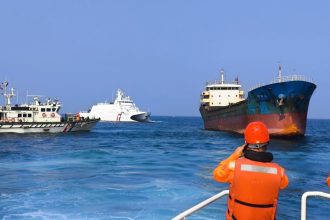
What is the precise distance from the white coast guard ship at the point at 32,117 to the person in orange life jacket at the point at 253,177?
154 feet

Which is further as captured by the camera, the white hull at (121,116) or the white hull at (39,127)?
the white hull at (121,116)

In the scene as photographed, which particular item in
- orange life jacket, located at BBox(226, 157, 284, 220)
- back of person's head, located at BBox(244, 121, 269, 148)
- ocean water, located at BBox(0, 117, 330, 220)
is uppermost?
back of person's head, located at BBox(244, 121, 269, 148)

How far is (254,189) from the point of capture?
394 cm

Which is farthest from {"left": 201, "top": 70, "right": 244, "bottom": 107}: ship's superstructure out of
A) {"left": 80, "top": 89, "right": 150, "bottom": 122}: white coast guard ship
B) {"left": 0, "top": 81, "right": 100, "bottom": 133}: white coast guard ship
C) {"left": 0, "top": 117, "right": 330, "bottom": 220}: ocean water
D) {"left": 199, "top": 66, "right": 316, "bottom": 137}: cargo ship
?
{"left": 80, "top": 89, "right": 150, "bottom": 122}: white coast guard ship

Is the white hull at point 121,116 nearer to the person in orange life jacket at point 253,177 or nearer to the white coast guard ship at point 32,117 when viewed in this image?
the white coast guard ship at point 32,117

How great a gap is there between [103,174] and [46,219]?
8006 mm

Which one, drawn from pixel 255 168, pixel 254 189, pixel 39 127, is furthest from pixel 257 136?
pixel 39 127

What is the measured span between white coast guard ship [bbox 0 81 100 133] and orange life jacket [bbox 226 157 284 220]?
47.0 metres

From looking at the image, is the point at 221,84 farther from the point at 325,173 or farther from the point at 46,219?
the point at 46,219

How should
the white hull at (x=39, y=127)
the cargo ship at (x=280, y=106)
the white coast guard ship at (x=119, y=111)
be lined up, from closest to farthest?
1. the cargo ship at (x=280, y=106)
2. the white hull at (x=39, y=127)
3. the white coast guard ship at (x=119, y=111)

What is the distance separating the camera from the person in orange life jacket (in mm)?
3910

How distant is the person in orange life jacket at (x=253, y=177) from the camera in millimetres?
3910

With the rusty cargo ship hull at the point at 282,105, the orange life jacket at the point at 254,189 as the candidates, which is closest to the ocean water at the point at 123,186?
the orange life jacket at the point at 254,189

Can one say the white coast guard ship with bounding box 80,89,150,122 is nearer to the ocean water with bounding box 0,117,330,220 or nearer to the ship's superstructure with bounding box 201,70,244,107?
the ship's superstructure with bounding box 201,70,244,107
